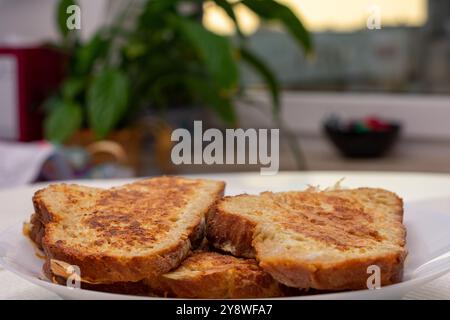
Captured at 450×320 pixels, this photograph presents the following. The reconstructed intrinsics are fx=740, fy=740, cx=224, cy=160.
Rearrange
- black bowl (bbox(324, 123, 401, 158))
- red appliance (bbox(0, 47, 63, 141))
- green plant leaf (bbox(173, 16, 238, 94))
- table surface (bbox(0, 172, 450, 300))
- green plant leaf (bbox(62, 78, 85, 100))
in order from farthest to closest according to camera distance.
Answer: black bowl (bbox(324, 123, 401, 158))
red appliance (bbox(0, 47, 63, 141))
green plant leaf (bbox(62, 78, 85, 100))
green plant leaf (bbox(173, 16, 238, 94))
table surface (bbox(0, 172, 450, 300))

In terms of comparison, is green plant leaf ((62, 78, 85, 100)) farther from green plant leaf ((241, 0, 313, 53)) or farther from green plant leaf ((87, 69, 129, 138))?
green plant leaf ((241, 0, 313, 53))

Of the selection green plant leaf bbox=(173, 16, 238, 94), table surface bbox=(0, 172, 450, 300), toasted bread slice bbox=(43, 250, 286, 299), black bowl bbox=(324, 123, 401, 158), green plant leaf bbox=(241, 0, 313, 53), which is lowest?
black bowl bbox=(324, 123, 401, 158)

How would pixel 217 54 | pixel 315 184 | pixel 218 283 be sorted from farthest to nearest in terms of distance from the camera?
pixel 217 54, pixel 315 184, pixel 218 283

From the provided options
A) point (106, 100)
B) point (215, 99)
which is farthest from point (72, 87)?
point (215, 99)

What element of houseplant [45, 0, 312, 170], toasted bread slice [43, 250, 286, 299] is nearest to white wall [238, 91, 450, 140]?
houseplant [45, 0, 312, 170]

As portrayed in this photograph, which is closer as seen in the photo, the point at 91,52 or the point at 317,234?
the point at 317,234

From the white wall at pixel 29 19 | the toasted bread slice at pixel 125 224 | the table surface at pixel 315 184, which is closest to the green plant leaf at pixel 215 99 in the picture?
the white wall at pixel 29 19

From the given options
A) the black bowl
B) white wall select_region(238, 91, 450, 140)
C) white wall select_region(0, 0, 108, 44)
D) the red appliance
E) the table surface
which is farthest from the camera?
white wall select_region(0, 0, 108, 44)

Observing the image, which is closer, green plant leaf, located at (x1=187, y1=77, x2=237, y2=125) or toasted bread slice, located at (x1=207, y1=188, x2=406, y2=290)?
toasted bread slice, located at (x1=207, y1=188, x2=406, y2=290)

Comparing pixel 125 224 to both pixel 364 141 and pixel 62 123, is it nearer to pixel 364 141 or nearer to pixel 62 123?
pixel 62 123
